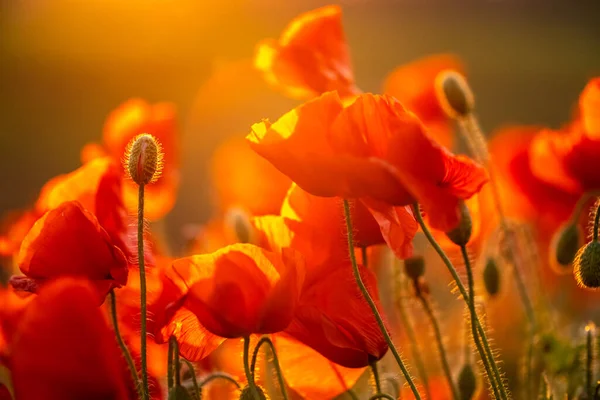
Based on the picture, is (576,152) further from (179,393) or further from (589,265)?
(179,393)

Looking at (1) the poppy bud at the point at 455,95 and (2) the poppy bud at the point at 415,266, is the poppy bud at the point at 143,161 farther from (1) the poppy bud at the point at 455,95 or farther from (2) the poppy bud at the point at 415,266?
(1) the poppy bud at the point at 455,95

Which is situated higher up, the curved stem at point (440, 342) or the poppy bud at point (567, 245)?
the poppy bud at point (567, 245)

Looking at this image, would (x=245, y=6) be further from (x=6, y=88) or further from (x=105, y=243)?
(x=105, y=243)

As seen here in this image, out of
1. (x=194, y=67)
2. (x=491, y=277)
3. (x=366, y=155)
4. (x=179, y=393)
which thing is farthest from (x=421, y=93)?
(x=194, y=67)

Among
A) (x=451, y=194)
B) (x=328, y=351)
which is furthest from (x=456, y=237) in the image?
(x=328, y=351)

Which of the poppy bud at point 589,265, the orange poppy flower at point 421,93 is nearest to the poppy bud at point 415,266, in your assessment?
the poppy bud at point 589,265

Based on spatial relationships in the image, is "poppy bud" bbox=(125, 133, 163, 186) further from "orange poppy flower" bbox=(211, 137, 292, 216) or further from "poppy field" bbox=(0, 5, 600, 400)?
"orange poppy flower" bbox=(211, 137, 292, 216)
